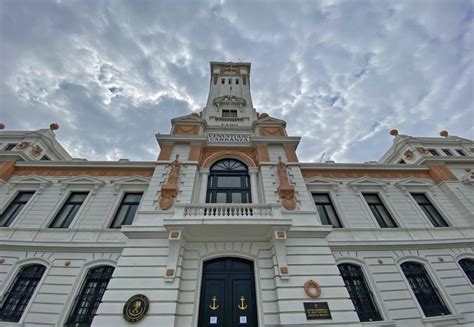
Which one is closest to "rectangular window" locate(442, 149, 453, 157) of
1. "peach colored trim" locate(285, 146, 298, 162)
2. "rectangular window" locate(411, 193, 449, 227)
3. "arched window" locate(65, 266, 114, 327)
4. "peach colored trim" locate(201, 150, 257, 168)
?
"rectangular window" locate(411, 193, 449, 227)

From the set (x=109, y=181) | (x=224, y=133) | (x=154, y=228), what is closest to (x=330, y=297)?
(x=154, y=228)

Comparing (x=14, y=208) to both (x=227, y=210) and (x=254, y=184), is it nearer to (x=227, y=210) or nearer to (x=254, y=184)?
(x=227, y=210)

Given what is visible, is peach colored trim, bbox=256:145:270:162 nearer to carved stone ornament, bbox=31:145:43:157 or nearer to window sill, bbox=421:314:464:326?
window sill, bbox=421:314:464:326

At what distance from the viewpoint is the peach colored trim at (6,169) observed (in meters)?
12.4

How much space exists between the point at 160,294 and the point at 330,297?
20.8 ft

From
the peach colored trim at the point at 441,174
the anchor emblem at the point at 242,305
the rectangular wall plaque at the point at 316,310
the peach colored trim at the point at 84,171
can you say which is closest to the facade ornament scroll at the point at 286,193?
the rectangular wall plaque at the point at 316,310

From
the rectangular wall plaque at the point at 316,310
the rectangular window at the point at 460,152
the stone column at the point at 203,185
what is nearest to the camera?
the rectangular wall plaque at the point at 316,310

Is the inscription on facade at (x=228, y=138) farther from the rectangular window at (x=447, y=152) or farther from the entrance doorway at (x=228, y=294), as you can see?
the rectangular window at (x=447, y=152)

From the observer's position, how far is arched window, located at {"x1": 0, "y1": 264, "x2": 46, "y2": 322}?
8484 mm

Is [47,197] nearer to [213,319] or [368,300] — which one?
[213,319]

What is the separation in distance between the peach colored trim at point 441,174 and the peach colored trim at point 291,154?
32.8 ft

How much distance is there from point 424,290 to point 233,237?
373 inches

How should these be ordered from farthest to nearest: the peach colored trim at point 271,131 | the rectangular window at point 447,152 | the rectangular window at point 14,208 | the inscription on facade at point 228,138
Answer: the rectangular window at point 447,152
the peach colored trim at point 271,131
the inscription on facade at point 228,138
the rectangular window at point 14,208

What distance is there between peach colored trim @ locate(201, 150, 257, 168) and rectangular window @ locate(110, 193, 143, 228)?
4.51 m
